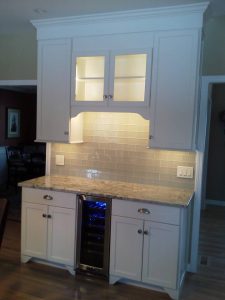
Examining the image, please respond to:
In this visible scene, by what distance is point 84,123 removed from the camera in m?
3.62

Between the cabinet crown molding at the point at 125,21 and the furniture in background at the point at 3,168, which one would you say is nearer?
the cabinet crown molding at the point at 125,21

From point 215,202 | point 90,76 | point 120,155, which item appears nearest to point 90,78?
point 90,76

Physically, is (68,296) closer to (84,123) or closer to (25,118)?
(84,123)

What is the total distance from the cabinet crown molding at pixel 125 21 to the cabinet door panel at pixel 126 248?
1.87 metres

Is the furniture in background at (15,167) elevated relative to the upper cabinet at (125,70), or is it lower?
lower

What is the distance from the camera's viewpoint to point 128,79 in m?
3.10

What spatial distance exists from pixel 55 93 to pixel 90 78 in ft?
1.42

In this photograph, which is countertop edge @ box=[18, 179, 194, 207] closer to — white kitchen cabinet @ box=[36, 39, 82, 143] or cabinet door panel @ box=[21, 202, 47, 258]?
cabinet door panel @ box=[21, 202, 47, 258]

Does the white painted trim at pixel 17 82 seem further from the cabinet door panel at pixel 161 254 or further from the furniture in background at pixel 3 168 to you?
the furniture in background at pixel 3 168

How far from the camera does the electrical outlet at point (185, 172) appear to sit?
3.16m

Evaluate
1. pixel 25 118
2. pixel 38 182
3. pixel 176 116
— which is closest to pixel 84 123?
pixel 38 182

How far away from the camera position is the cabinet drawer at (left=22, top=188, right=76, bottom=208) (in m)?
3.04

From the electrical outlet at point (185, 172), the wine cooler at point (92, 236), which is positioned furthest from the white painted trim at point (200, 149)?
the wine cooler at point (92, 236)

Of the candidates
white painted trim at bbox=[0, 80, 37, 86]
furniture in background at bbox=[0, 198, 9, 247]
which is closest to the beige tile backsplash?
white painted trim at bbox=[0, 80, 37, 86]
